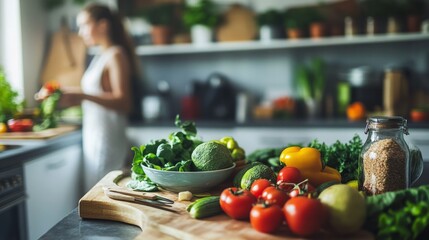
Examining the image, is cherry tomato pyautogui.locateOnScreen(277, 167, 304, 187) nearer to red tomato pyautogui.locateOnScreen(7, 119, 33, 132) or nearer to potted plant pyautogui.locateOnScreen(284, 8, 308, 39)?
red tomato pyautogui.locateOnScreen(7, 119, 33, 132)

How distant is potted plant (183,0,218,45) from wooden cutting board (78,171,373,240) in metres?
2.29

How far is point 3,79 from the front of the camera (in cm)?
302

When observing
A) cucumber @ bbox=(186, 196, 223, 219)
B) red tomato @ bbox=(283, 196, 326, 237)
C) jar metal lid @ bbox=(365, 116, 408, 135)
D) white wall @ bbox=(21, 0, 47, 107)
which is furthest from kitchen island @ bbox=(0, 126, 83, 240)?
jar metal lid @ bbox=(365, 116, 408, 135)

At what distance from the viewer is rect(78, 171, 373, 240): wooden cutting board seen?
1.19 meters

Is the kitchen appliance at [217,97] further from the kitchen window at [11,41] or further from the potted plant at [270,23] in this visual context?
the kitchen window at [11,41]

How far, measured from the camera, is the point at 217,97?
12.1ft

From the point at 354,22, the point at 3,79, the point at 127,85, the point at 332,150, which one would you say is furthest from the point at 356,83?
the point at 3,79

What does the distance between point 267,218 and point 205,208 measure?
8.7 inches

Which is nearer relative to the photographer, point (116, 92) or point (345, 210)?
point (345, 210)

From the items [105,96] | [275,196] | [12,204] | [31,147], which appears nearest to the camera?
[275,196]

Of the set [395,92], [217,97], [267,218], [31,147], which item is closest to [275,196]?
[267,218]

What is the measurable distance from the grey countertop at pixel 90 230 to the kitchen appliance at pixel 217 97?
2.29 metres

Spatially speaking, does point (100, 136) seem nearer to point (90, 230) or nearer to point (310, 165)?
point (90, 230)

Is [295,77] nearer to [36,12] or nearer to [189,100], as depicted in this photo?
[189,100]
